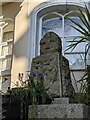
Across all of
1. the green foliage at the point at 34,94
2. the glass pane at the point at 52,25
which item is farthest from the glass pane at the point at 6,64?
the green foliage at the point at 34,94

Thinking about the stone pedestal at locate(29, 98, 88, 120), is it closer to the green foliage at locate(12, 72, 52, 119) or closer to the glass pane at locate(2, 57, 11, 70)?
the green foliage at locate(12, 72, 52, 119)

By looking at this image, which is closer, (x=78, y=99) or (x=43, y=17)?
(x=78, y=99)

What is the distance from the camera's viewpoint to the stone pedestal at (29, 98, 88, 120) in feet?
11.4

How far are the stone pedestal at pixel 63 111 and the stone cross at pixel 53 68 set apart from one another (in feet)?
1.51

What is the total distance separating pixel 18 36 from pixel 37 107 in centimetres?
347

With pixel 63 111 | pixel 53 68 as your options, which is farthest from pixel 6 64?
pixel 63 111

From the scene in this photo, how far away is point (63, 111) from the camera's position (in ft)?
11.5

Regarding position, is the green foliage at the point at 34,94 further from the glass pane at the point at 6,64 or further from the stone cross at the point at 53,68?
the glass pane at the point at 6,64

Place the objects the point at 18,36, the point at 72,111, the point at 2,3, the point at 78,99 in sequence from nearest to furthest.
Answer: the point at 72,111 → the point at 78,99 → the point at 18,36 → the point at 2,3

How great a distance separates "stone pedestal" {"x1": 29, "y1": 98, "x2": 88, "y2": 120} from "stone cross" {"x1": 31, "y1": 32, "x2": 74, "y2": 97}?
46 cm

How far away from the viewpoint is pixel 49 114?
3527 millimetres

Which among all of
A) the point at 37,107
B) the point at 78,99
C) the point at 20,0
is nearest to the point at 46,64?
the point at 78,99

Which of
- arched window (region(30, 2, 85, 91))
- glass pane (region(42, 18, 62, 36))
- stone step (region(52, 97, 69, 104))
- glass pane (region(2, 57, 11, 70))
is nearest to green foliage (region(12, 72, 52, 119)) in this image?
stone step (region(52, 97, 69, 104))

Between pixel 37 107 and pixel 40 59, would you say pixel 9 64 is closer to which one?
pixel 40 59
